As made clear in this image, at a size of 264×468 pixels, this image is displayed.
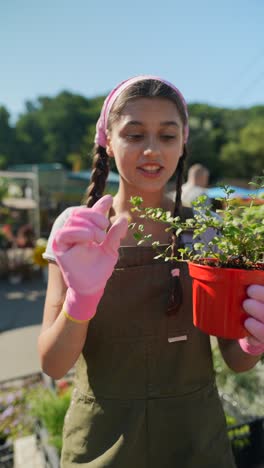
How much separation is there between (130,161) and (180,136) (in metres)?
0.19

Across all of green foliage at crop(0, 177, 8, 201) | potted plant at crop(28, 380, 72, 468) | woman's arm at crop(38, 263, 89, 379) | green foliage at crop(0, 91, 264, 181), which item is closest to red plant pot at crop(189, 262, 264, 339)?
woman's arm at crop(38, 263, 89, 379)

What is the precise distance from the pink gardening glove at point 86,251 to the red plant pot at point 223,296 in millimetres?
221

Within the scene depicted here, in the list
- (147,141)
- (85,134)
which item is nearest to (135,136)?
(147,141)

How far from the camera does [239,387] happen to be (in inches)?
95.0

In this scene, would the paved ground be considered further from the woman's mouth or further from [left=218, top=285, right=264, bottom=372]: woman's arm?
the woman's mouth

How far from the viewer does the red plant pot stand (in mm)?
881

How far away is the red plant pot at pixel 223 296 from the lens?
2.89 ft

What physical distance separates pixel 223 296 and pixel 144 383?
39 cm

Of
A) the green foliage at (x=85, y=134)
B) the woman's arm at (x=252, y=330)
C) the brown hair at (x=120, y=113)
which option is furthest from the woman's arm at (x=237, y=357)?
the green foliage at (x=85, y=134)

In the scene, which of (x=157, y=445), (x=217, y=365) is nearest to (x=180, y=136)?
(x=157, y=445)

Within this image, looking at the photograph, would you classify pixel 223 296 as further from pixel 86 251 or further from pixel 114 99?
pixel 114 99

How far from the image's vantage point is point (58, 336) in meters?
0.99

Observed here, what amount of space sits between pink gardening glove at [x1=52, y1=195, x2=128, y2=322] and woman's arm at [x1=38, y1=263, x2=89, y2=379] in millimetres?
87

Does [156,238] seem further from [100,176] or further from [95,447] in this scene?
[95,447]
